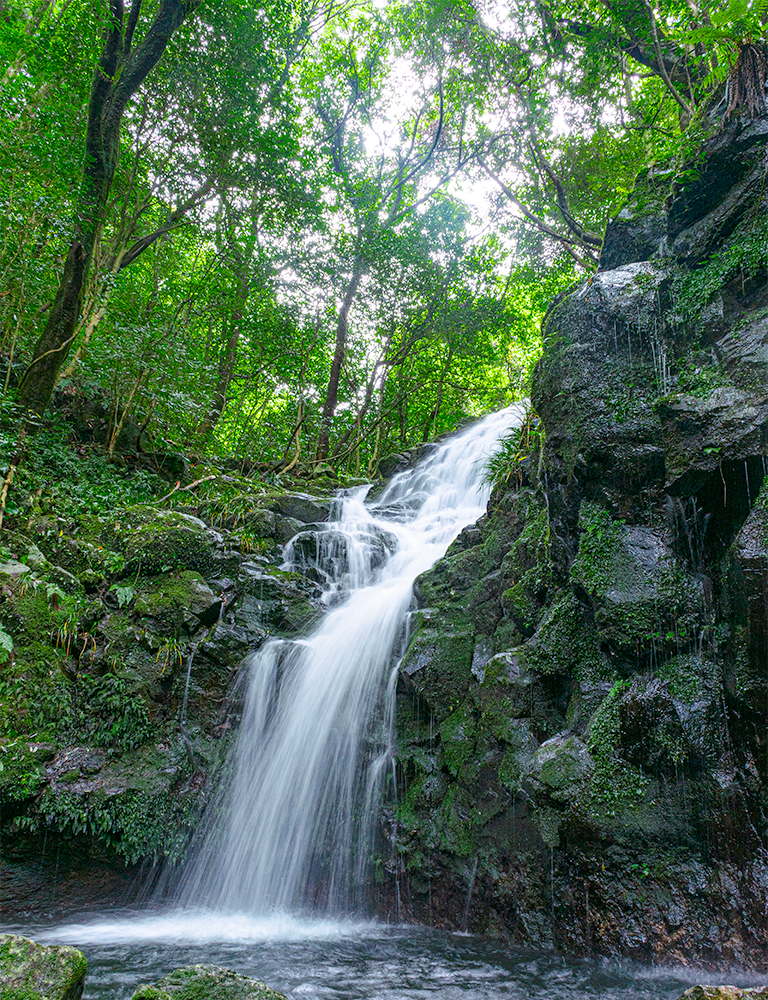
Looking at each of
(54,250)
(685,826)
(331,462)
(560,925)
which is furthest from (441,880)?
(331,462)

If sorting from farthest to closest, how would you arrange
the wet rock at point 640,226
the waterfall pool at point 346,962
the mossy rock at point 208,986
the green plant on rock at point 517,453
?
the green plant on rock at point 517,453 → the wet rock at point 640,226 → the waterfall pool at point 346,962 → the mossy rock at point 208,986

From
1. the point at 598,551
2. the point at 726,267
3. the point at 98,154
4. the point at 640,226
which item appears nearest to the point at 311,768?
the point at 598,551

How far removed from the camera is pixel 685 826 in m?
3.78

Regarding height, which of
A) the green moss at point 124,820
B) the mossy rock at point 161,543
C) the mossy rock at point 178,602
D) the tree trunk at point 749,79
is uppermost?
the tree trunk at point 749,79

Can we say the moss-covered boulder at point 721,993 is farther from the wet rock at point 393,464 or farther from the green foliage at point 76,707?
the wet rock at point 393,464

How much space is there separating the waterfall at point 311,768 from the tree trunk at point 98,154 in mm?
6180

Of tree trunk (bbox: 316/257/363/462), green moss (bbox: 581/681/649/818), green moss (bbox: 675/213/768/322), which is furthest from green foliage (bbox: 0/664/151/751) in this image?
tree trunk (bbox: 316/257/363/462)

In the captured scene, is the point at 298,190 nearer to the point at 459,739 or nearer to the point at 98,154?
the point at 98,154

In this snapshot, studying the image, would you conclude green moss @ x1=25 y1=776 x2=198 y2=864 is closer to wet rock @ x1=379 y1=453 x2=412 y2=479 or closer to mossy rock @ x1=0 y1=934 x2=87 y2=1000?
mossy rock @ x1=0 y1=934 x2=87 y2=1000

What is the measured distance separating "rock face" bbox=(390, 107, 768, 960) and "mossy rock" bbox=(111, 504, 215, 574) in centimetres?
370

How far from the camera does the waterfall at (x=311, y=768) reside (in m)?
5.49

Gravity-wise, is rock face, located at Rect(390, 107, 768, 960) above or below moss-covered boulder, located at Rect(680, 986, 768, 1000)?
above

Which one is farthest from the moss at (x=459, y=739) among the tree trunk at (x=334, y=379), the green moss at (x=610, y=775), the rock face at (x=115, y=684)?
the tree trunk at (x=334, y=379)

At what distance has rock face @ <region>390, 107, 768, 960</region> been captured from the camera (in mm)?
3762
